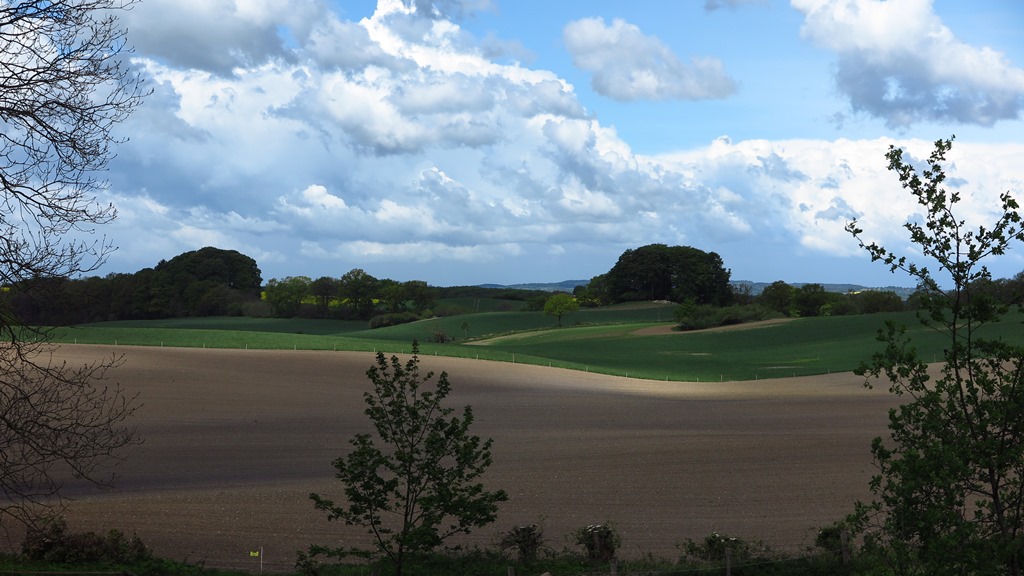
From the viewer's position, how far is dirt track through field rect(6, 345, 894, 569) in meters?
18.6

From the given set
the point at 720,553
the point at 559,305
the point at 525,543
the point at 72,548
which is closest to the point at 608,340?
the point at 559,305

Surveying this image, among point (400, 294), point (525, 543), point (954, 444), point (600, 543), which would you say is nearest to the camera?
point (954, 444)

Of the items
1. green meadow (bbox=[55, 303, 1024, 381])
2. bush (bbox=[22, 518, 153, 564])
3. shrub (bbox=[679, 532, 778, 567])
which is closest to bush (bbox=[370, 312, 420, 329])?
green meadow (bbox=[55, 303, 1024, 381])

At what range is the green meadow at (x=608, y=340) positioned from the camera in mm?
61312

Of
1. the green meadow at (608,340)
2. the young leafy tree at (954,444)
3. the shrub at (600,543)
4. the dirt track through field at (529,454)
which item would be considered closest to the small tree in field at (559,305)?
the green meadow at (608,340)

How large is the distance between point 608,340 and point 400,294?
49164 millimetres

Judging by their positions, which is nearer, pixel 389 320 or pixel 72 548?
pixel 72 548

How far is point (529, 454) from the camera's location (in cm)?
2847

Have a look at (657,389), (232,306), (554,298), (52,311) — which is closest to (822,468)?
(52,311)

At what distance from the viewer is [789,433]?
3362 centimetres

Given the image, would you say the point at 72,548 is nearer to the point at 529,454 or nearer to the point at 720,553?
the point at 720,553

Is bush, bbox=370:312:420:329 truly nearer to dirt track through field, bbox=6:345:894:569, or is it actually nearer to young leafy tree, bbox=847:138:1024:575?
dirt track through field, bbox=6:345:894:569

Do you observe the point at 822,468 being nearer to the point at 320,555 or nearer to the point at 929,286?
the point at 320,555

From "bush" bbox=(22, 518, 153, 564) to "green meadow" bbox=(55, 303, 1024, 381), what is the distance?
122 ft
